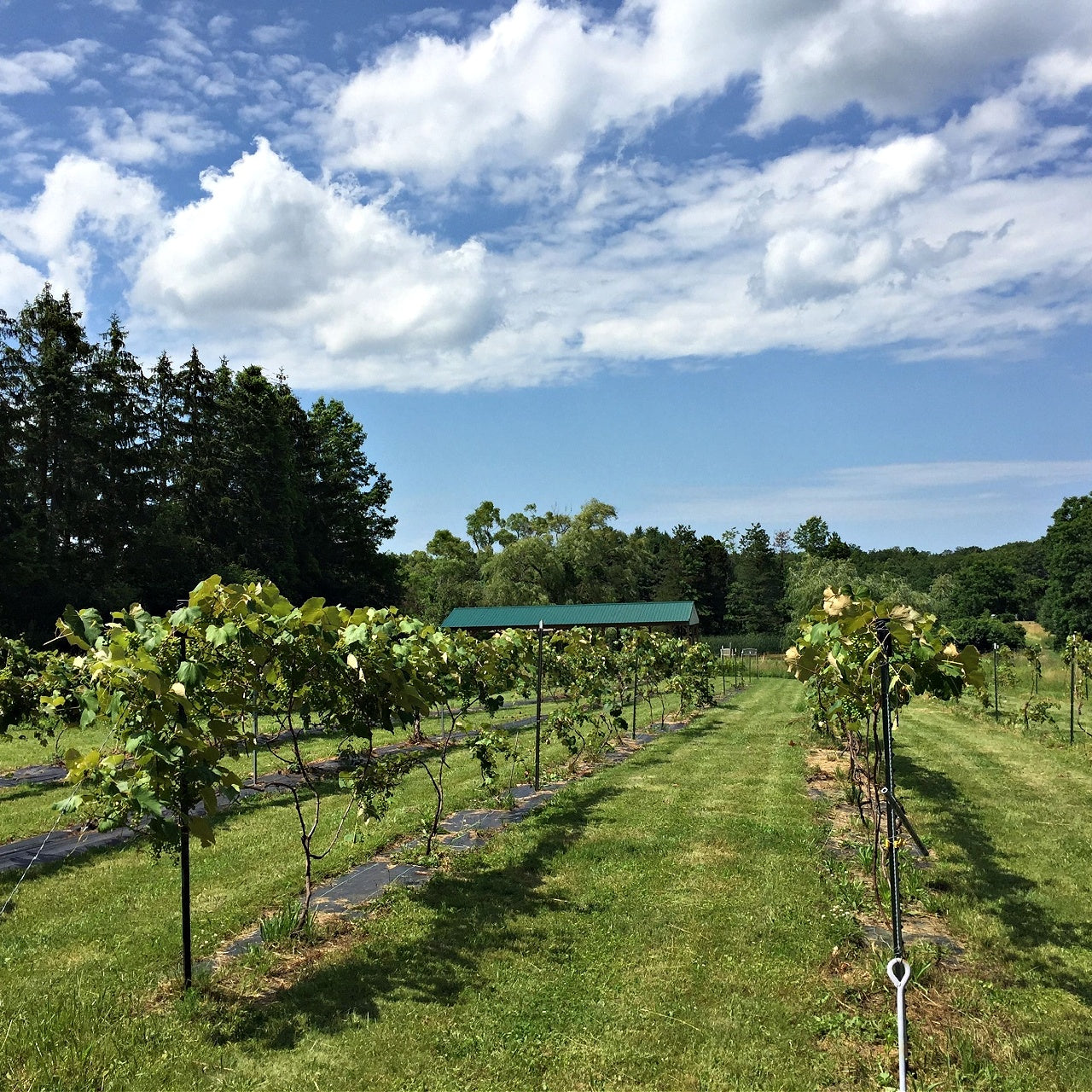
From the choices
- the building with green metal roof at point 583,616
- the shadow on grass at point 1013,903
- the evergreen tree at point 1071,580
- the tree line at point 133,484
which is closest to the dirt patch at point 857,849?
the shadow on grass at point 1013,903

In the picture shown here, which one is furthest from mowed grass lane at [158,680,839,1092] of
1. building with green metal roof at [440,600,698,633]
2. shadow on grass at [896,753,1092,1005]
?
building with green metal roof at [440,600,698,633]

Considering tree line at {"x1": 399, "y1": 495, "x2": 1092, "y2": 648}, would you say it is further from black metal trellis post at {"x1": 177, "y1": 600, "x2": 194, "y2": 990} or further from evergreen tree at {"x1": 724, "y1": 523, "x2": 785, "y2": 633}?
black metal trellis post at {"x1": 177, "y1": 600, "x2": 194, "y2": 990}

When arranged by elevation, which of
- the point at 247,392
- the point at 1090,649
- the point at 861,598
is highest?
the point at 247,392

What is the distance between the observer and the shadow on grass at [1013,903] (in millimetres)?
5078

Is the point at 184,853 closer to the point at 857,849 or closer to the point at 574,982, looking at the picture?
the point at 574,982

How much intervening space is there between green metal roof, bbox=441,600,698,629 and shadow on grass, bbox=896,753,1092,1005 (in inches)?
1085

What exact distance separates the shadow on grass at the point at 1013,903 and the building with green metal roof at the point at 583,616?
27.4m

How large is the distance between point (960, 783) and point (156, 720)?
11138 millimetres

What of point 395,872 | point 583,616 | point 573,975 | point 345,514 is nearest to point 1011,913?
point 573,975

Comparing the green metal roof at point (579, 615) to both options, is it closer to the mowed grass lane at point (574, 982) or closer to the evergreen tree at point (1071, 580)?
the evergreen tree at point (1071, 580)

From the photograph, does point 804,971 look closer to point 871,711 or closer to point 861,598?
point 861,598

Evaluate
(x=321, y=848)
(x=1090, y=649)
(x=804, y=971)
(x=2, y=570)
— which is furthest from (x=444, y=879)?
(x=2, y=570)

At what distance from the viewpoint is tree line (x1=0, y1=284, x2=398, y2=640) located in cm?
2781

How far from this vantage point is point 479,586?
53812mm
